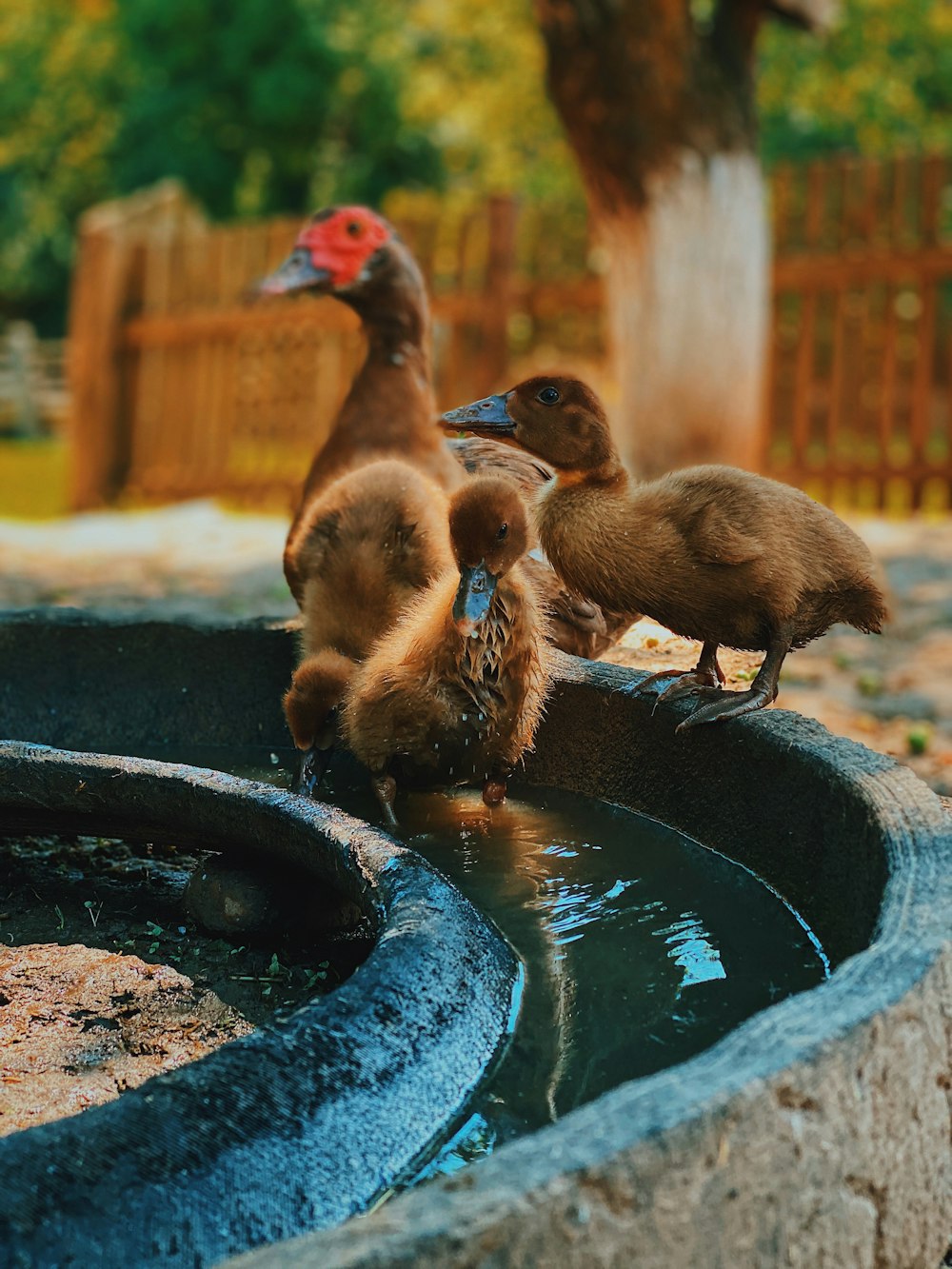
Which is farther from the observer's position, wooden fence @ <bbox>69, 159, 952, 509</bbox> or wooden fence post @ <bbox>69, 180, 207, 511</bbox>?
wooden fence post @ <bbox>69, 180, 207, 511</bbox>

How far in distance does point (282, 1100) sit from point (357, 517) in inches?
91.0

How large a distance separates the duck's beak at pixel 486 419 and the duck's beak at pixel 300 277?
79.7 inches

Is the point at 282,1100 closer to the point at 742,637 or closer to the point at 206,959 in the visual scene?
the point at 206,959

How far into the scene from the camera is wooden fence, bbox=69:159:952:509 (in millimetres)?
11016

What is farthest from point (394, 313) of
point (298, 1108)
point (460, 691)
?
point (298, 1108)

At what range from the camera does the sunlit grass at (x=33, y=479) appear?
50.8 ft

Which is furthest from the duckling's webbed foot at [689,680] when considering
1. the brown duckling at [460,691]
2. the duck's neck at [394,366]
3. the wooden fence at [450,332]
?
the wooden fence at [450,332]

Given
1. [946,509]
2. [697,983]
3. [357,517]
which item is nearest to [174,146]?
[946,509]

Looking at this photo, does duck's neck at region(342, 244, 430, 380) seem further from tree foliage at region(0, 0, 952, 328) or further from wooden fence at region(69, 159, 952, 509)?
tree foliage at region(0, 0, 952, 328)

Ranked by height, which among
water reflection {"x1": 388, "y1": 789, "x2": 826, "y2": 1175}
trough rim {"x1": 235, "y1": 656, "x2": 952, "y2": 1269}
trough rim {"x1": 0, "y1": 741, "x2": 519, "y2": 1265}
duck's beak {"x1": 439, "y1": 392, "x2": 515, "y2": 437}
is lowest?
water reflection {"x1": 388, "y1": 789, "x2": 826, "y2": 1175}

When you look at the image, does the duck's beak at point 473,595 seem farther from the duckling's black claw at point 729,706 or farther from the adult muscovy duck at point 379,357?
the adult muscovy duck at point 379,357

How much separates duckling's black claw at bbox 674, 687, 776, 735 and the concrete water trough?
0.13 feet

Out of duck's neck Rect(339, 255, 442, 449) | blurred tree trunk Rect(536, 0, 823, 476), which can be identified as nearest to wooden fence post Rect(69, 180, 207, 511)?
blurred tree trunk Rect(536, 0, 823, 476)

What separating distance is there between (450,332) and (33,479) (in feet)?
29.5
